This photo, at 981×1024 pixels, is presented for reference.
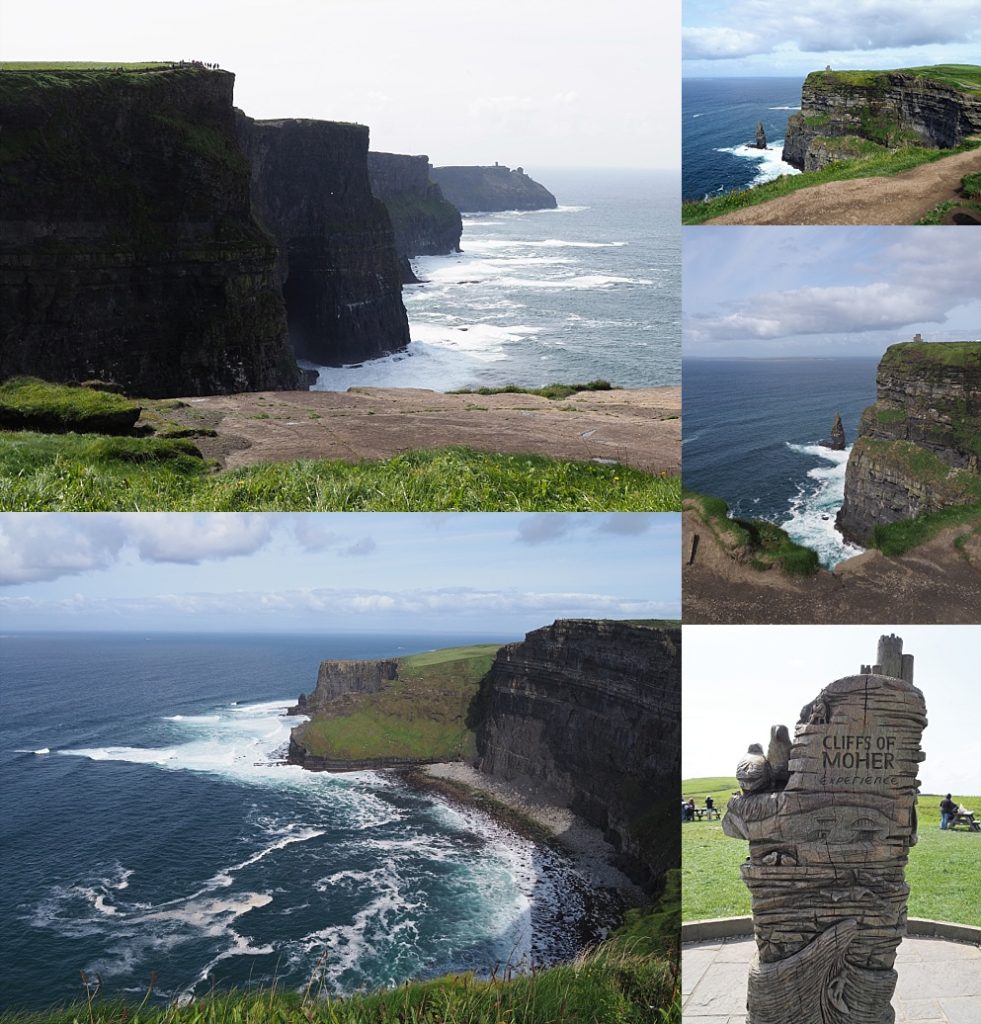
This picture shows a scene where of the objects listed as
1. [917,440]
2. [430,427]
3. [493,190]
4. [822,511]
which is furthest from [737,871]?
[493,190]

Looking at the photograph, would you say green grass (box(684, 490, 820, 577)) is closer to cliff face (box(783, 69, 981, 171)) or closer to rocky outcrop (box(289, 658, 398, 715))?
rocky outcrop (box(289, 658, 398, 715))

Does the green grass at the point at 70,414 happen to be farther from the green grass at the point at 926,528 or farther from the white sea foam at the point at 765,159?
the green grass at the point at 926,528

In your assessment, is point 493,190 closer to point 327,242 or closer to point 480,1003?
point 327,242

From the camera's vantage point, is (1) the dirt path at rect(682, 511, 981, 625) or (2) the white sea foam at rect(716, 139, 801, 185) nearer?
(1) the dirt path at rect(682, 511, 981, 625)

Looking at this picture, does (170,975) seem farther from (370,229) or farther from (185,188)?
(370,229)

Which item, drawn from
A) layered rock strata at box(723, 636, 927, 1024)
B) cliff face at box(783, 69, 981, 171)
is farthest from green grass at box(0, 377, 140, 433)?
layered rock strata at box(723, 636, 927, 1024)

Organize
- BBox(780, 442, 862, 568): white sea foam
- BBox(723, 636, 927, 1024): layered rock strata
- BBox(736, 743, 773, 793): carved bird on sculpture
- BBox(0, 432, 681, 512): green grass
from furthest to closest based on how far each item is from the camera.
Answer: BBox(0, 432, 681, 512): green grass < BBox(780, 442, 862, 568): white sea foam < BBox(736, 743, 773, 793): carved bird on sculpture < BBox(723, 636, 927, 1024): layered rock strata

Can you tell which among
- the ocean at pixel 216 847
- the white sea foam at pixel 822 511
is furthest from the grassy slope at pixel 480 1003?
the white sea foam at pixel 822 511
